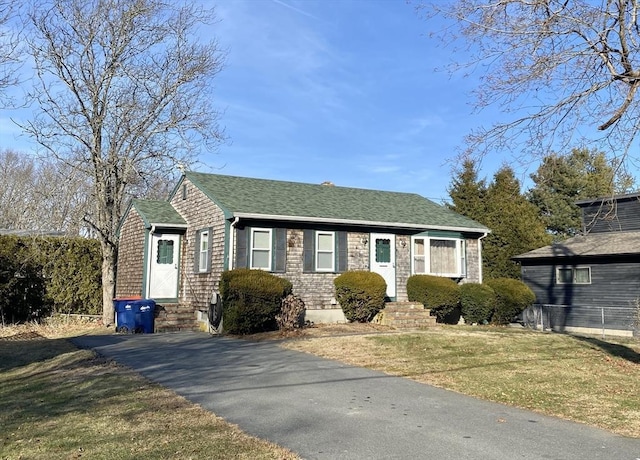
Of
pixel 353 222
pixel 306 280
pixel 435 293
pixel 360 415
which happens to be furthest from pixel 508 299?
pixel 360 415

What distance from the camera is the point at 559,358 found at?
421 inches

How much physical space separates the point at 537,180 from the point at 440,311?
8823mm

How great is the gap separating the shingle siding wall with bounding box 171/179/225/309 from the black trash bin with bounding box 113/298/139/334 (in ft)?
6.51

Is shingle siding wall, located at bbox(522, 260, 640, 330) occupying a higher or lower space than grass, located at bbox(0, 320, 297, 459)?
higher

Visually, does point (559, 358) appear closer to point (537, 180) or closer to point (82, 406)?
point (537, 180)

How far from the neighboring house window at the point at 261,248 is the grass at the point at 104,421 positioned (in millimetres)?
6921

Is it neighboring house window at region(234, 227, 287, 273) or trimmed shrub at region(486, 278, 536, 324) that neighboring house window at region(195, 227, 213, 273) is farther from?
trimmed shrub at region(486, 278, 536, 324)

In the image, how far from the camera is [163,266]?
18.2 m

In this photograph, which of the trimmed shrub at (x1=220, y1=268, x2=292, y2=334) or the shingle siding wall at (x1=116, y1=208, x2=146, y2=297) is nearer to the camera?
the trimmed shrub at (x1=220, y1=268, x2=292, y2=334)

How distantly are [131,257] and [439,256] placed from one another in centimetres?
1185

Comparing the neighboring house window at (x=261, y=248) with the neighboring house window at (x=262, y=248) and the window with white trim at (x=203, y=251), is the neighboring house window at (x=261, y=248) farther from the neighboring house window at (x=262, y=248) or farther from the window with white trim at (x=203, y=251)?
the window with white trim at (x=203, y=251)

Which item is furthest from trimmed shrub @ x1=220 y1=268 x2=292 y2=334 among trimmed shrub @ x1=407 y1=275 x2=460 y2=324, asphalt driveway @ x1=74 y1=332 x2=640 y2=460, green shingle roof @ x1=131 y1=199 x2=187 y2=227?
trimmed shrub @ x1=407 y1=275 x2=460 y2=324

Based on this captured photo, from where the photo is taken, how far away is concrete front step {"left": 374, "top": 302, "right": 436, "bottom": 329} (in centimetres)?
1584

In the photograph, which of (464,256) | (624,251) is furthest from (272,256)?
(624,251)
